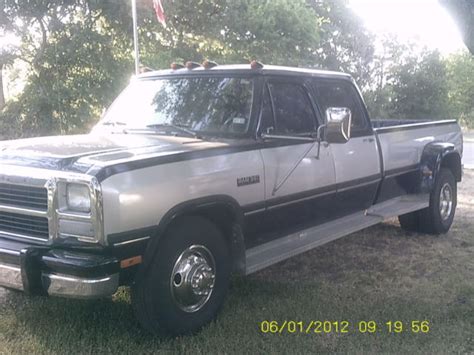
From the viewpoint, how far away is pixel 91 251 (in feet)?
11.4

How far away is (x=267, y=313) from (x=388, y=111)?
2633 centimetres

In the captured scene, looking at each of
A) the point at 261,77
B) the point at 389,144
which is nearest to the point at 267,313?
the point at 261,77

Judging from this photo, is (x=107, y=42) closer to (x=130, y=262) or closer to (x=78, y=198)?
(x=78, y=198)

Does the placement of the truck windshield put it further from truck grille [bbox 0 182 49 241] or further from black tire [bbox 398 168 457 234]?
black tire [bbox 398 168 457 234]

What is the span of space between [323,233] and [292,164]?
2.78ft

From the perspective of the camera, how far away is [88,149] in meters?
4.05

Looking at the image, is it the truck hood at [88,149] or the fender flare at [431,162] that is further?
the fender flare at [431,162]

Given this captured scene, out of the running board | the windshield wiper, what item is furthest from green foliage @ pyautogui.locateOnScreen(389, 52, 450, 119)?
the windshield wiper

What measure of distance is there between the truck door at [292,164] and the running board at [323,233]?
0.37ft

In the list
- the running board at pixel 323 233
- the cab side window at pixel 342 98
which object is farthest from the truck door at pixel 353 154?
the running board at pixel 323 233

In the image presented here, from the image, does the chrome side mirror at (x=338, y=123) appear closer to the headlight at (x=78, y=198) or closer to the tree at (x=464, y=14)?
the tree at (x=464, y=14)

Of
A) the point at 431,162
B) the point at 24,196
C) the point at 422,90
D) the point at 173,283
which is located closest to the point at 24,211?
the point at 24,196

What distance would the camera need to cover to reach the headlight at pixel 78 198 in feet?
11.3

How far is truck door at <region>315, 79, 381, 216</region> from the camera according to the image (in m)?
5.48
